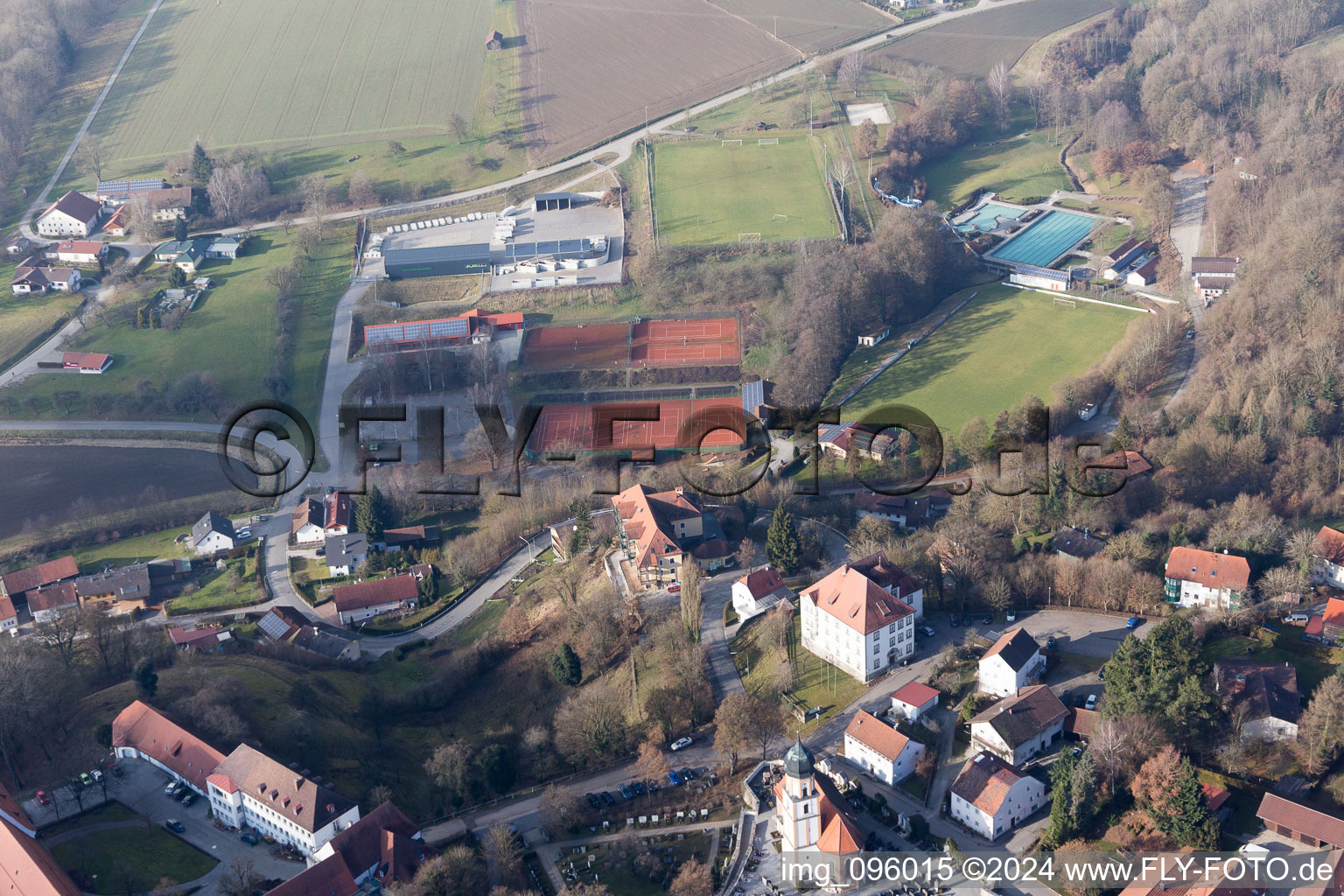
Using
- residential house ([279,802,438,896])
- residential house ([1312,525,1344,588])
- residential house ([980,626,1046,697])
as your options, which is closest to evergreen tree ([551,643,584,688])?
residential house ([279,802,438,896])

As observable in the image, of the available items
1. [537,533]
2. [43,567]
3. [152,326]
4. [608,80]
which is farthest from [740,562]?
[608,80]

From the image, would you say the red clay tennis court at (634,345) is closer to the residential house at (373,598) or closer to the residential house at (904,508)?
the residential house at (904,508)

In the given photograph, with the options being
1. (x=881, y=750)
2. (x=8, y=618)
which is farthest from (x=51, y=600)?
(x=881, y=750)

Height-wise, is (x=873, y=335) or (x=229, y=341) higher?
(x=229, y=341)

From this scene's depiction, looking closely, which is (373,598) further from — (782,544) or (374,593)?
(782,544)

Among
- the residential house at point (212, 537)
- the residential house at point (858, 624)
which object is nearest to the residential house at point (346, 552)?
the residential house at point (212, 537)

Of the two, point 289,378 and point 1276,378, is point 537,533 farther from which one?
point 1276,378
